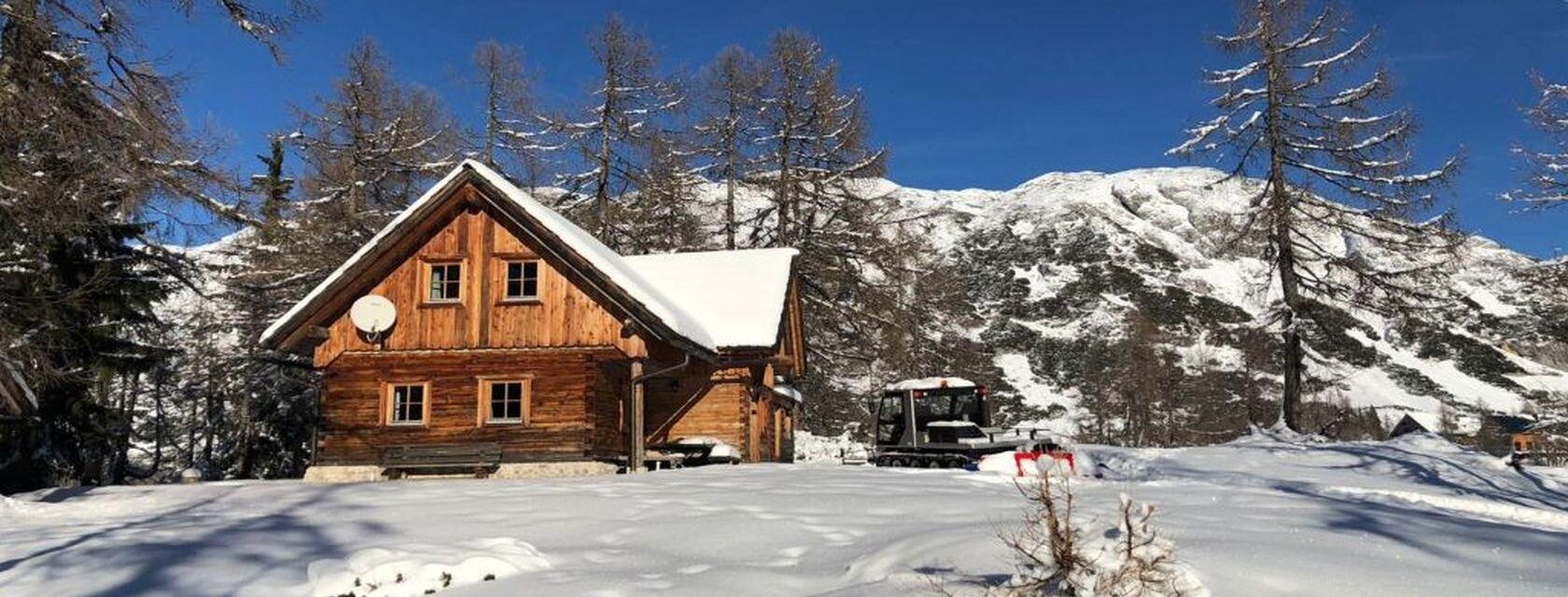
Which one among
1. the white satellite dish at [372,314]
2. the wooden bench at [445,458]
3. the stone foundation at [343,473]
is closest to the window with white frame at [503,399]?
the wooden bench at [445,458]

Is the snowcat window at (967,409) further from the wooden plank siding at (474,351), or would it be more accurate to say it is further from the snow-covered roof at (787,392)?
the wooden plank siding at (474,351)

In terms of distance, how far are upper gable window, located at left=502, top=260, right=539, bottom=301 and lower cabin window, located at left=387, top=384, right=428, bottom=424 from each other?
101 inches

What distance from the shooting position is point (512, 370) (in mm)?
19344

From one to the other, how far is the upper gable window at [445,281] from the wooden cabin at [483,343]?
0.03 m

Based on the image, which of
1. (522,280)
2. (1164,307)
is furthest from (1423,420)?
(522,280)

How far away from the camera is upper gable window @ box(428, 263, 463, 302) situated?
65.0ft

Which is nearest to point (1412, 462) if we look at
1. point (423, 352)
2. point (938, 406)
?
point (938, 406)

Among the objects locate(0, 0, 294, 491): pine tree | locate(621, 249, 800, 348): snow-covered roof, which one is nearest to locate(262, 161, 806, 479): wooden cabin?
locate(621, 249, 800, 348): snow-covered roof

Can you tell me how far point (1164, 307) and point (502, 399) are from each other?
70517mm

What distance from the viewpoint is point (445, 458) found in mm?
18812

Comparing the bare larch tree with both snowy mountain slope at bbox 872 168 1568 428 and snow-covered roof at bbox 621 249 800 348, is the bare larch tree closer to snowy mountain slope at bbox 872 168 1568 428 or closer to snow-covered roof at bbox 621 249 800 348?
snow-covered roof at bbox 621 249 800 348

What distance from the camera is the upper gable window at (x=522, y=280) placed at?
19.6 m

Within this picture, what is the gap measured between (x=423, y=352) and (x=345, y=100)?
13.4m

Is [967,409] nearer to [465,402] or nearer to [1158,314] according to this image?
[465,402]
